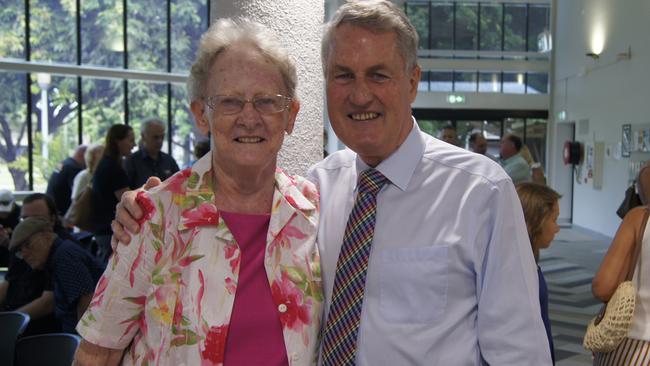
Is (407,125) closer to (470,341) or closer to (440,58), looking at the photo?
(470,341)

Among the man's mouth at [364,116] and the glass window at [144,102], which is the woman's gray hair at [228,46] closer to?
the man's mouth at [364,116]

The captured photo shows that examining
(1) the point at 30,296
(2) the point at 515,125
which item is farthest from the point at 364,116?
(2) the point at 515,125

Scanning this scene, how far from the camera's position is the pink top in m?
1.63

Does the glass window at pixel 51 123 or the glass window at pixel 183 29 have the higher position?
the glass window at pixel 183 29

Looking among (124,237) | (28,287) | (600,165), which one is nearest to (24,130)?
(28,287)

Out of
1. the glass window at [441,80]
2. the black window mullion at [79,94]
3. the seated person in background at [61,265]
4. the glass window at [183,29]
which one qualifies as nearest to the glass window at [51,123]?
the black window mullion at [79,94]

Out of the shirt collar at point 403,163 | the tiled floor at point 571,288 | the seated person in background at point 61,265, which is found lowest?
the tiled floor at point 571,288

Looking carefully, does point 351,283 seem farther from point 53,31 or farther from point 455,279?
point 53,31

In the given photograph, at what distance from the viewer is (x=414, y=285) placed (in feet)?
5.34

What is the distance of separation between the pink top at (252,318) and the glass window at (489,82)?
19.5 metres

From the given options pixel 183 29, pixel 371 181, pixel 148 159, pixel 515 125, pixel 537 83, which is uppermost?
pixel 183 29

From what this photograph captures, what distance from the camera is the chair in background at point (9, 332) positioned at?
338cm

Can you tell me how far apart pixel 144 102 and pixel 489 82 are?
10445mm

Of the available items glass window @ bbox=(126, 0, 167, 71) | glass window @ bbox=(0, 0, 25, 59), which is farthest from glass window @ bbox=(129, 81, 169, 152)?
glass window @ bbox=(0, 0, 25, 59)
